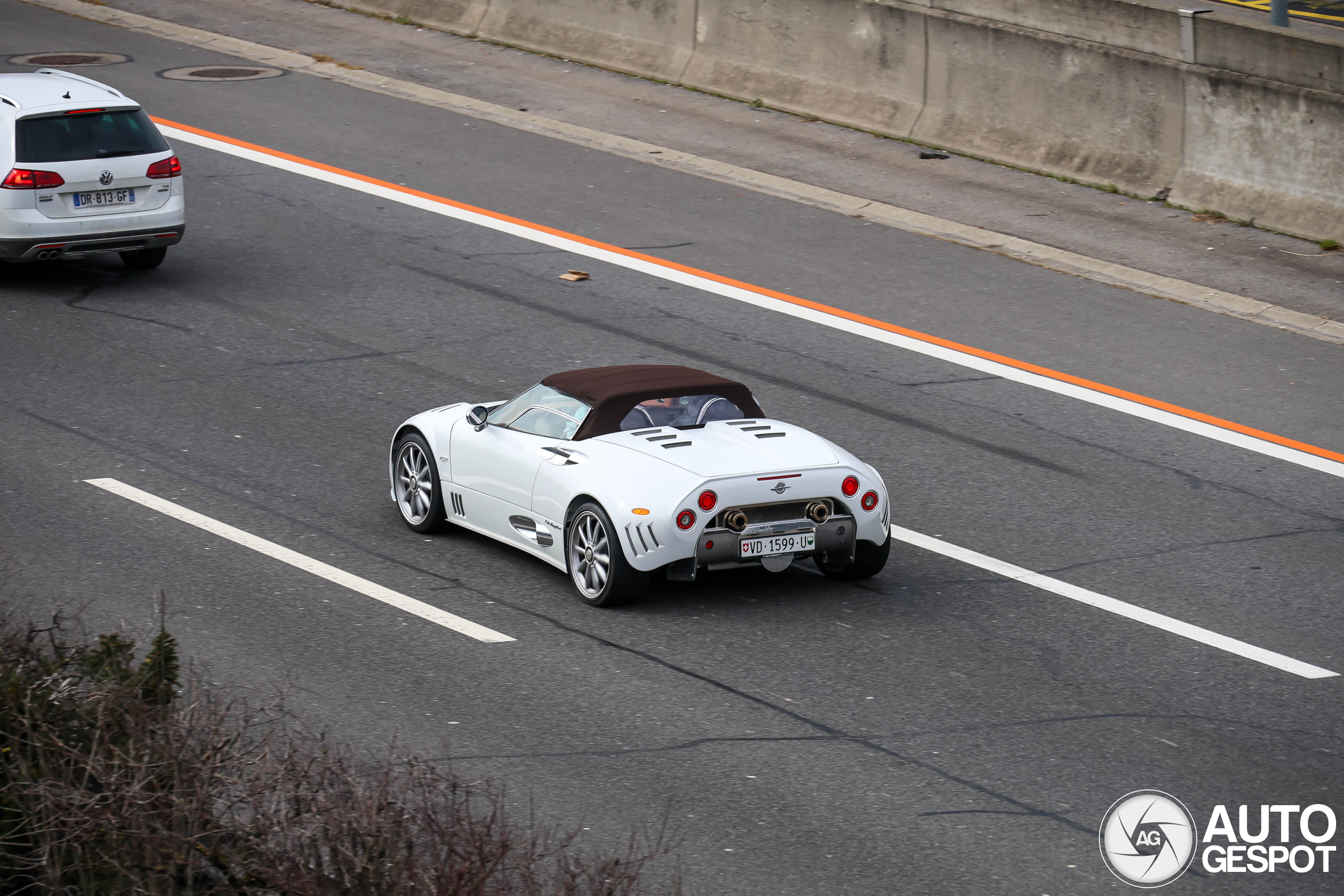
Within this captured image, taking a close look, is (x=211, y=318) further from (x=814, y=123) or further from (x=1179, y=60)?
(x=1179, y=60)

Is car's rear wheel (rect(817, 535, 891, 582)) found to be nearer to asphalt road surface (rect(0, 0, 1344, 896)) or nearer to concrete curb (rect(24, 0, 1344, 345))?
asphalt road surface (rect(0, 0, 1344, 896))

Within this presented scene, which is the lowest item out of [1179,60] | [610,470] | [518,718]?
[518,718]

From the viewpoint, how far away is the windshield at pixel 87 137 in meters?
15.5

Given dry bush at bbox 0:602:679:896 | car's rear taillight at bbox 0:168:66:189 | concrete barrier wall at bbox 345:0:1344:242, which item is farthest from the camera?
concrete barrier wall at bbox 345:0:1344:242

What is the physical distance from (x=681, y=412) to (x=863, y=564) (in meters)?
1.40

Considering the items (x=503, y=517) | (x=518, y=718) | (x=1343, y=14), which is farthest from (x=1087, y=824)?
(x=1343, y=14)

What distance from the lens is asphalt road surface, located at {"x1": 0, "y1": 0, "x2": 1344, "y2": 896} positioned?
26.0 feet

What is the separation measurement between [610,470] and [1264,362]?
7.11 metres

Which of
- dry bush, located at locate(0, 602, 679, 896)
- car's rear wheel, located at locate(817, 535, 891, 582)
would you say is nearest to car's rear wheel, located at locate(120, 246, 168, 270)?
car's rear wheel, located at locate(817, 535, 891, 582)

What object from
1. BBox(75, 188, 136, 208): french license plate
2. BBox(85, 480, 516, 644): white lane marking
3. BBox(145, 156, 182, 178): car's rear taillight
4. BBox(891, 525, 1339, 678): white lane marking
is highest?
BBox(145, 156, 182, 178): car's rear taillight

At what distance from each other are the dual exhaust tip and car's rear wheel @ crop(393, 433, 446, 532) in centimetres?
214

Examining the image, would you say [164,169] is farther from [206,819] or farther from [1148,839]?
[1148,839]

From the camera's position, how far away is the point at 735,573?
1066 centimetres

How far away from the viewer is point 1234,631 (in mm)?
9828
